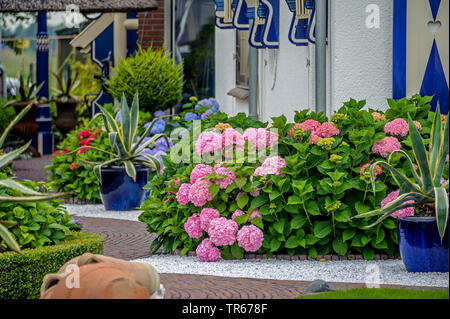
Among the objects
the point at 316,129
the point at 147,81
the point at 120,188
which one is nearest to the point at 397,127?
the point at 316,129

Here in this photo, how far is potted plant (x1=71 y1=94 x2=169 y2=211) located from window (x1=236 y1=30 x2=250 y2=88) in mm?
4052

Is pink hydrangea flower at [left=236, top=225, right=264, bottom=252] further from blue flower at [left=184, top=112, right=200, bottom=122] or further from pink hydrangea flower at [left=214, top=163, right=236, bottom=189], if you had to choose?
blue flower at [left=184, top=112, right=200, bottom=122]

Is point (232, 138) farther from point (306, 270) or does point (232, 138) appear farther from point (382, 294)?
point (382, 294)

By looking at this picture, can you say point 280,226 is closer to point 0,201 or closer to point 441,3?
point 0,201

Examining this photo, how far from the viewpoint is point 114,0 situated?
15172mm

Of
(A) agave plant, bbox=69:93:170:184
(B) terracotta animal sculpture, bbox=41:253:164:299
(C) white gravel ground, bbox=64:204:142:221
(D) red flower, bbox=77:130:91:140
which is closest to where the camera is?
(B) terracotta animal sculpture, bbox=41:253:164:299

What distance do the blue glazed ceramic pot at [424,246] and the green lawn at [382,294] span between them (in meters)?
0.76

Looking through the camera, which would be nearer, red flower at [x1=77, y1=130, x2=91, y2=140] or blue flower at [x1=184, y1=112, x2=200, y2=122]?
blue flower at [x1=184, y1=112, x2=200, y2=122]

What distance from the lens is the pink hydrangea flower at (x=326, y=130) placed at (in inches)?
257

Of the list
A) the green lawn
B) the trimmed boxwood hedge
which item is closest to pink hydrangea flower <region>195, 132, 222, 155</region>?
the trimmed boxwood hedge

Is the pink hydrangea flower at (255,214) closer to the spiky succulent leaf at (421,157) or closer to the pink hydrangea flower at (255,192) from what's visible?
the pink hydrangea flower at (255,192)

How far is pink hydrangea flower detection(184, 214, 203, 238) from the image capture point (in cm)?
648
